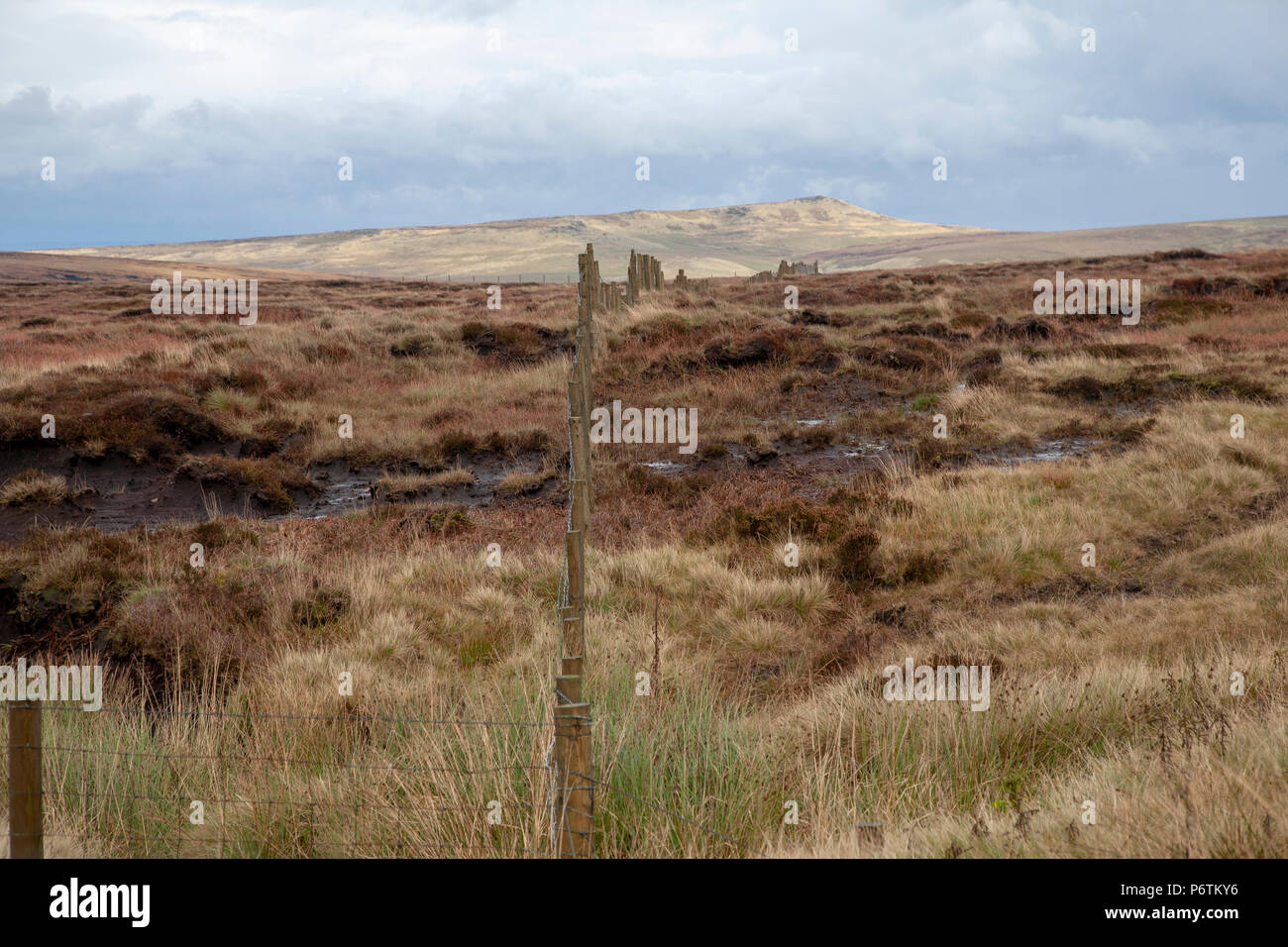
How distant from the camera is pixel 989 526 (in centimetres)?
950

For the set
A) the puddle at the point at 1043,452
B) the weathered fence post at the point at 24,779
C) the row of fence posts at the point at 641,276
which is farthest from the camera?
the row of fence posts at the point at 641,276

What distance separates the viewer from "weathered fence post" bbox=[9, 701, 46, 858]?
10.5 ft

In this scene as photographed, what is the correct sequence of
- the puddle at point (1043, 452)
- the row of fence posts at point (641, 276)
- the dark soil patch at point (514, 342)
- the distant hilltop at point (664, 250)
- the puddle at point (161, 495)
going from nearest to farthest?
the puddle at point (161, 495), the puddle at point (1043, 452), the dark soil patch at point (514, 342), the row of fence posts at point (641, 276), the distant hilltop at point (664, 250)

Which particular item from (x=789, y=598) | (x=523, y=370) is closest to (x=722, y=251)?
(x=523, y=370)

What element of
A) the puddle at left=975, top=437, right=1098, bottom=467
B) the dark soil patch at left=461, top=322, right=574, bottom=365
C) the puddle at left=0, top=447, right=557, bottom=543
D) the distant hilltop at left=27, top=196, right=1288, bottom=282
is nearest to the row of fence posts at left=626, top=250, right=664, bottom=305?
the dark soil patch at left=461, top=322, right=574, bottom=365

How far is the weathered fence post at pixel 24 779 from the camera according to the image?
10.5ft

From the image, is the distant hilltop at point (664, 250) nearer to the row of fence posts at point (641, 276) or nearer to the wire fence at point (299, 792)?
the row of fence posts at point (641, 276)

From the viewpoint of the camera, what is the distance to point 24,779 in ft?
10.5

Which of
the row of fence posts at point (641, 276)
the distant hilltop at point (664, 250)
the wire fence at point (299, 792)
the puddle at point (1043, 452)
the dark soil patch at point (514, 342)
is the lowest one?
the wire fence at point (299, 792)

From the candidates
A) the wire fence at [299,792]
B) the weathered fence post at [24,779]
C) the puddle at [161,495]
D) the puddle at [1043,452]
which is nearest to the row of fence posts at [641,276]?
the puddle at [161,495]

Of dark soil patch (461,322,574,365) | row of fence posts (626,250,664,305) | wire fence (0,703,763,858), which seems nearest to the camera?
wire fence (0,703,763,858)

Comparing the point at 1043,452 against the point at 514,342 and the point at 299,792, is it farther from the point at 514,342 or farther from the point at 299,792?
the point at 514,342

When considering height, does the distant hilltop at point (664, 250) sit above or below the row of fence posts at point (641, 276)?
above

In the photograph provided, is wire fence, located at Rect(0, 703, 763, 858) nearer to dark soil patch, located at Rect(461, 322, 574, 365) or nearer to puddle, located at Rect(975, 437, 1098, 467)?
puddle, located at Rect(975, 437, 1098, 467)
